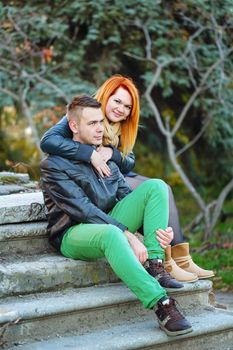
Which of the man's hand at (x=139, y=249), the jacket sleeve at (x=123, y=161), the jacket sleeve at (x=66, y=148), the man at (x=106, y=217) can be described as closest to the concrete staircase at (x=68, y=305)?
the man at (x=106, y=217)

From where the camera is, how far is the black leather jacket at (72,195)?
12.8ft

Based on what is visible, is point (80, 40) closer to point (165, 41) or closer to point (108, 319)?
point (165, 41)

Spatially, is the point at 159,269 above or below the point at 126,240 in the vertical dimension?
below

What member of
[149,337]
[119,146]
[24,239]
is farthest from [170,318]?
[119,146]

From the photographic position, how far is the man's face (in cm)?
411

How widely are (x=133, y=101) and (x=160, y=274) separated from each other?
3.71 ft

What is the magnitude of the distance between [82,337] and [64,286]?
1.28 ft

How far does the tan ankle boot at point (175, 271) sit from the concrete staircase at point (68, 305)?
0.17 ft

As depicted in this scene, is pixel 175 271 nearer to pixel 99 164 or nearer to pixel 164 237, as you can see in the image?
pixel 164 237

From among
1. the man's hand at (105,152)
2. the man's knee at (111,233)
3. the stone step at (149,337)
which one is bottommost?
the stone step at (149,337)

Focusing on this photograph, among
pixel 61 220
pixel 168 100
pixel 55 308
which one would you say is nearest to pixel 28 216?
pixel 61 220

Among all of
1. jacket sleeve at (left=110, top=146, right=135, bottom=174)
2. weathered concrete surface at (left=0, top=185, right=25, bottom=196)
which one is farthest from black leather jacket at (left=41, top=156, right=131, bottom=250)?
weathered concrete surface at (left=0, top=185, right=25, bottom=196)

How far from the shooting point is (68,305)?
368 centimetres

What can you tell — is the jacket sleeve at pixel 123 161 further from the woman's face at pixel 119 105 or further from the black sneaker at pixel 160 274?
the black sneaker at pixel 160 274
